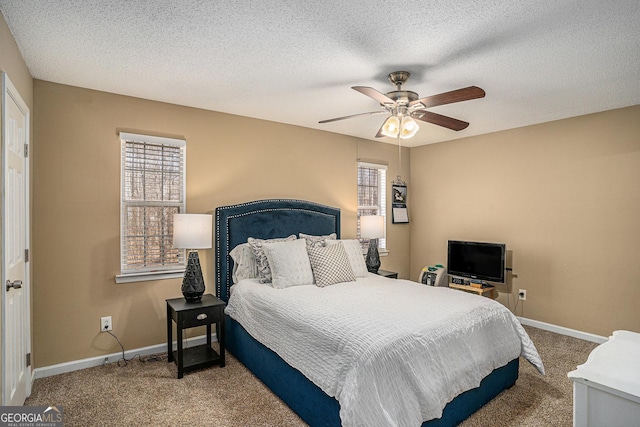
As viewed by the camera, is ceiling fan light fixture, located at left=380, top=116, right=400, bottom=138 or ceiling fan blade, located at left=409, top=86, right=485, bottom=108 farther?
ceiling fan light fixture, located at left=380, top=116, right=400, bottom=138

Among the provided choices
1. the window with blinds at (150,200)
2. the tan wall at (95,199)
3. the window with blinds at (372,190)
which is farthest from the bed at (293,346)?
the window with blinds at (372,190)

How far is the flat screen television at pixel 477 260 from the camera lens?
14.3 feet

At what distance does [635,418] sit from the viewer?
1604mm

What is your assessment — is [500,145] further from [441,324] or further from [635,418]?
[635,418]

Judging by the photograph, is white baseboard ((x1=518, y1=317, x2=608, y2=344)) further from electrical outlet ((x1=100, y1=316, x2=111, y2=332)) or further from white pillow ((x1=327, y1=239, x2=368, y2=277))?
electrical outlet ((x1=100, y1=316, x2=111, y2=332))

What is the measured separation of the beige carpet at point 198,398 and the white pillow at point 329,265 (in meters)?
1.05

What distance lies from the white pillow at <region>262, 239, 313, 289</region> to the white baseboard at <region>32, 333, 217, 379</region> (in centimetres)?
122

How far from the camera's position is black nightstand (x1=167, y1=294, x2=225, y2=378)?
2.93 m

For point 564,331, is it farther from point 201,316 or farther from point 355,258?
point 201,316

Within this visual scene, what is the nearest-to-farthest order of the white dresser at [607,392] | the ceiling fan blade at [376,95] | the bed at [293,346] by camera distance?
the white dresser at [607,392], the bed at [293,346], the ceiling fan blade at [376,95]

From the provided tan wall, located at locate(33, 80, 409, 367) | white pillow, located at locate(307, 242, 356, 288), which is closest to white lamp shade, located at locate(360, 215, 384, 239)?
white pillow, located at locate(307, 242, 356, 288)

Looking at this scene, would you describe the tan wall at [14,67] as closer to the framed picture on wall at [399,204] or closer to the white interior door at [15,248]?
the white interior door at [15,248]

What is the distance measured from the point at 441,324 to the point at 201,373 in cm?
207

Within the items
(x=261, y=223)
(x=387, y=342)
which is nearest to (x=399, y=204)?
(x=261, y=223)
